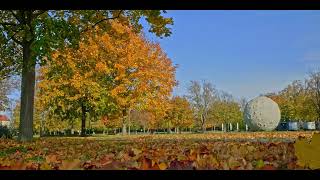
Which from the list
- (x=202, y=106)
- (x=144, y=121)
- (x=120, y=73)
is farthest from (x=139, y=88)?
(x=202, y=106)

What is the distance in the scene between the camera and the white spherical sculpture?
40.0 metres

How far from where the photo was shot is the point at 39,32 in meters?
9.61

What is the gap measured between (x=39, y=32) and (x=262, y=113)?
32.8 m

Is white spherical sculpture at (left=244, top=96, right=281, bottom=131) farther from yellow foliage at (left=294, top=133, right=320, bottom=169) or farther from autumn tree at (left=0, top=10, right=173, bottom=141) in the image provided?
yellow foliage at (left=294, top=133, right=320, bottom=169)

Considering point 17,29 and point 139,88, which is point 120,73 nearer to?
point 139,88

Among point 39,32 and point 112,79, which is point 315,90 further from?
point 39,32

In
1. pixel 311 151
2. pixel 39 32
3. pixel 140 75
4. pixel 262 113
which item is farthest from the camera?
pixel 262 113

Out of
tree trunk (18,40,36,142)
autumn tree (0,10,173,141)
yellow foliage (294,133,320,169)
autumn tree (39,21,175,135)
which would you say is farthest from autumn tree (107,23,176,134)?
yellow foliage (294,133,320,169)

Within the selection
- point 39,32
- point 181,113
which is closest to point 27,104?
point 39,32

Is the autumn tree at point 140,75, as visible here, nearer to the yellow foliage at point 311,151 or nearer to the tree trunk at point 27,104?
the tree trunk at point 27,104

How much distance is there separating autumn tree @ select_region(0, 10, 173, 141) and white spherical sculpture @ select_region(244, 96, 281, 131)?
26.9 meters

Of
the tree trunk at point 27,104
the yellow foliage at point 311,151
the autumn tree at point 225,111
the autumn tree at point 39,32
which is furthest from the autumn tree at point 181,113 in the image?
the yellow foliage at point 311,151

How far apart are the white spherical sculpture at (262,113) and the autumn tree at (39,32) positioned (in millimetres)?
26905
